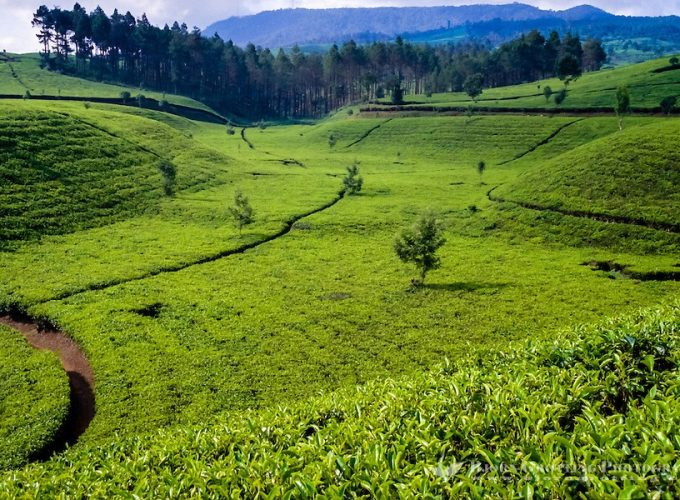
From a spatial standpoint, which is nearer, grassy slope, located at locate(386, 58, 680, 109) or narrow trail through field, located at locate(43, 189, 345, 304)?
narrow trail through field, located at locate(43, 189, 345, 304)

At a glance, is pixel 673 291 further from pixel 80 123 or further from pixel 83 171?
pixel 80 123

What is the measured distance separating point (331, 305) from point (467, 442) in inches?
1263

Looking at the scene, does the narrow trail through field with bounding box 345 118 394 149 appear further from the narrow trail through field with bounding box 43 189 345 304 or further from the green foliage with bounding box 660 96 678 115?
the green foliage with bounding box 660 96 678 115

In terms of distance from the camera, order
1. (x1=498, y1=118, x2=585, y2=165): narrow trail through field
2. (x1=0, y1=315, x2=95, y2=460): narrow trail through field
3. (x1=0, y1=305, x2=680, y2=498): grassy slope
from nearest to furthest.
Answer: (x1=0, y1=305, x2=680, y2=498): grassy slope, (x1=0, y1=315, x2=95, y2=460): narrow trail through field, (x1=498, y1=118, x2=585, y2=165): narrow trail through field

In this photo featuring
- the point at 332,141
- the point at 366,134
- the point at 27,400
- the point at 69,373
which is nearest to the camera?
the point at 27,400

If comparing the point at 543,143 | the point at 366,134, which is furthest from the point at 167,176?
the point at 543,143

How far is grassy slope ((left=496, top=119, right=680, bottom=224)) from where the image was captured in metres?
63.5

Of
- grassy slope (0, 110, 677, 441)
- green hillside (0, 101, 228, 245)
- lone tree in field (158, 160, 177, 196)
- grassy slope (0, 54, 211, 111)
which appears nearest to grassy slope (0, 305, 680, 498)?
grassy slope (0, 110, 677, 441)

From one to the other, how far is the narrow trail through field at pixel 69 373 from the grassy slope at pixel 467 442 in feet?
37.3

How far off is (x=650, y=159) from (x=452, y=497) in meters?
79.9

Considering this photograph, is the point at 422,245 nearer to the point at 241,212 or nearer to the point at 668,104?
the point at 241,212

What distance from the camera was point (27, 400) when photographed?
90.5 feet

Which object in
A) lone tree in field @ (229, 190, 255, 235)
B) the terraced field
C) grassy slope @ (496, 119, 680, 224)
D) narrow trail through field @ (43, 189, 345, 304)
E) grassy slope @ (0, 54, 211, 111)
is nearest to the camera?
the terraced field

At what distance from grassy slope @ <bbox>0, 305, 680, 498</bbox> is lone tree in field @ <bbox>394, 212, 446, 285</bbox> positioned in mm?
31909
